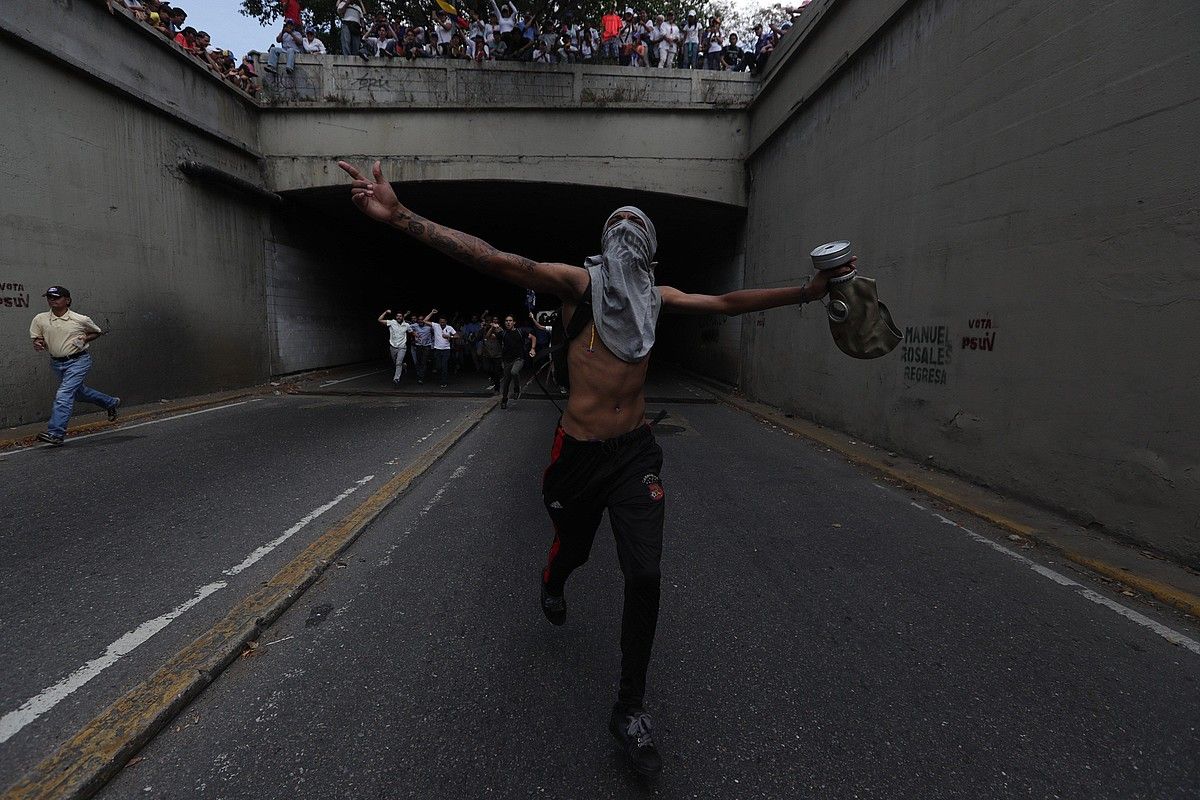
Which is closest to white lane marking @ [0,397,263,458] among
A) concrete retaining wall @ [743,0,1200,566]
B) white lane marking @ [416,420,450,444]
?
white lane marking @ [416,420,450,444]

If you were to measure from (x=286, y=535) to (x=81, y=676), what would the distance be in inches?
69.7

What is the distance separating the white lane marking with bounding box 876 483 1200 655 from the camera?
3.13m

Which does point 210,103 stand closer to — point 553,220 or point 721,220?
point 553,220

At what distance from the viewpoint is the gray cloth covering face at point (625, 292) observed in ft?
8.43

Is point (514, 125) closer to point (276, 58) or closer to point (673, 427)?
point (276, 58)

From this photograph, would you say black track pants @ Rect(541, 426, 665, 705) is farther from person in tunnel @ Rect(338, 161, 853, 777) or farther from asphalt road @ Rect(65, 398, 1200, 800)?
asphalt road @ Rect(65, 398, 1200, 800)

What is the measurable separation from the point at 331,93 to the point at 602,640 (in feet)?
52.1

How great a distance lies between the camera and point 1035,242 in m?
5.31

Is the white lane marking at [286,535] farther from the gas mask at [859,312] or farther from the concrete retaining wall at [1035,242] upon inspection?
the concrete retaining wall at [1035,242]

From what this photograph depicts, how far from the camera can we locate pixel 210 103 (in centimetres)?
1268

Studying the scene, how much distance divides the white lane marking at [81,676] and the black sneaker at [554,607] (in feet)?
6.10

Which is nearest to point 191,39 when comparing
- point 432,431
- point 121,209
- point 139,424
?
point 121,209

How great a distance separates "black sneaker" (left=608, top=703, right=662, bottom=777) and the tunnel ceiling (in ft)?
45.9

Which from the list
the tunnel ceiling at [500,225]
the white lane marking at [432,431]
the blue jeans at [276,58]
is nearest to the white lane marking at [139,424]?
the white lane marking at [432,431]
